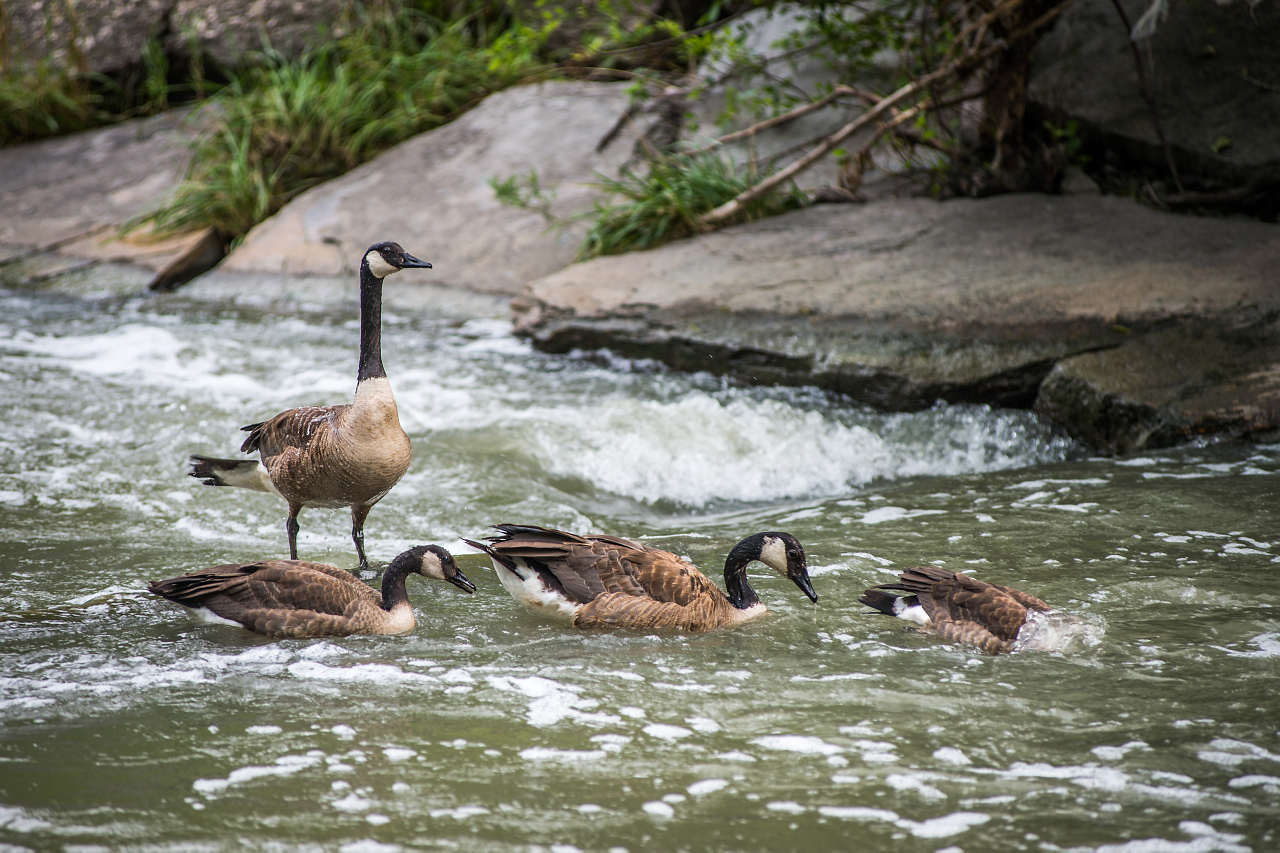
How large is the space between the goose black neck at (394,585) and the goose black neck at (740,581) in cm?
145

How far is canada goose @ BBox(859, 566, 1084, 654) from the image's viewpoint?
4.23m

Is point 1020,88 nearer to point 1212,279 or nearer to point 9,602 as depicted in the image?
point 1212,279

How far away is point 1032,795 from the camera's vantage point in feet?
10.3

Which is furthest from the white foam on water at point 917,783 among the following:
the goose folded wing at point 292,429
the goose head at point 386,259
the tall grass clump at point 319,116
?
the tall grass clump at point 319,116

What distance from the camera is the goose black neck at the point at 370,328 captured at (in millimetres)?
5280

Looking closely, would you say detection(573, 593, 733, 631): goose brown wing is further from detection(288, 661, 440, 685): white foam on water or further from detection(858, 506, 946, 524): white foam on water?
detection(858, 506, 946, 524): white foam on water

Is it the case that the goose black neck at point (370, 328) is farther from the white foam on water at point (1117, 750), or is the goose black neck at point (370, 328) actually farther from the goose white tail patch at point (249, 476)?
the white foam on water at point (1117, 750)

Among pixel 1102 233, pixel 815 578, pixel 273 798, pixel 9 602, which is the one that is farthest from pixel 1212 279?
pixel 9 602

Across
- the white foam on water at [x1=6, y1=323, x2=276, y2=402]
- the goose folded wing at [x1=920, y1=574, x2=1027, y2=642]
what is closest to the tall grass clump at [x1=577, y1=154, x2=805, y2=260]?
the white foam on water at [x1=6, y1=323, x2=276, y2=402]

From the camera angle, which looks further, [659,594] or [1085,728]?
[659,594]

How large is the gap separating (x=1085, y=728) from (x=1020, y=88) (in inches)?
293

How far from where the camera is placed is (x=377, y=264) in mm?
5531

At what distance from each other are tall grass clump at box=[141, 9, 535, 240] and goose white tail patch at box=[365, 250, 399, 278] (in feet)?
22.3

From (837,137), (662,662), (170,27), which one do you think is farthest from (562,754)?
(170,27)
